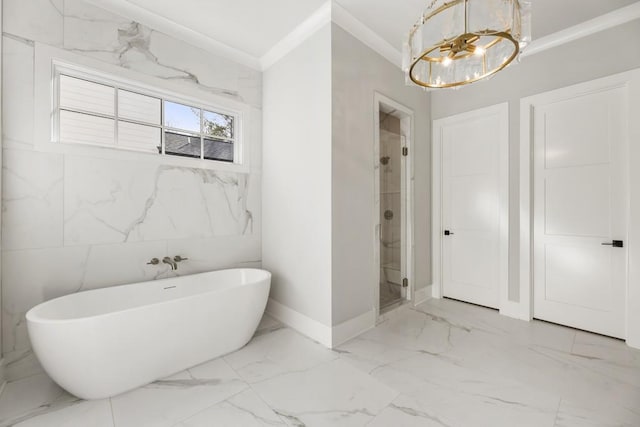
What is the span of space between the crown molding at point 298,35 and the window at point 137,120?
69cm

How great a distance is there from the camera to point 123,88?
229 cm

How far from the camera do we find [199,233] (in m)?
2.64

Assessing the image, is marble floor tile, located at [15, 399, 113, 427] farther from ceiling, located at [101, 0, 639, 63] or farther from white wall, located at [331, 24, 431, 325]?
ceiling, located at [101, 0, 639, 63]

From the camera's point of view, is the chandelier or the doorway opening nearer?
the chandelier

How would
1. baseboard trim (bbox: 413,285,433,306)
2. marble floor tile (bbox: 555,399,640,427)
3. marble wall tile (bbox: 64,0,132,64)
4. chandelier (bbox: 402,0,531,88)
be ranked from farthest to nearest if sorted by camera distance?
1. baseboard trim (bbox: 413,285,433,306)
2. marble wall tile (bbox: 64,0,132,64)
3. marble floor tile (bbox: 555,399,640,427)
4. chandelier (bbox: 402,0,531,88)

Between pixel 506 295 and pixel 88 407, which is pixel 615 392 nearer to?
pixel 506 295

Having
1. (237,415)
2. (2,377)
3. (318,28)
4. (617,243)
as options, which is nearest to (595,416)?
(617,243)

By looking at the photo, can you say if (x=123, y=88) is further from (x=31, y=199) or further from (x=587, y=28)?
(x=587, y=28)

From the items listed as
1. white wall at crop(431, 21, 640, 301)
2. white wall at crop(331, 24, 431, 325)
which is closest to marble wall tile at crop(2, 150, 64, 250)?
white wall at crop(331, 24, 431, 325)

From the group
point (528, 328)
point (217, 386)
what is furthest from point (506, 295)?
point (217, 386)

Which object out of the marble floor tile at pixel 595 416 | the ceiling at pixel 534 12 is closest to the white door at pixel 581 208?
the ceiling at pixel 534 12

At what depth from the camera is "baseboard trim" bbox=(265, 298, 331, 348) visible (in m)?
2.30

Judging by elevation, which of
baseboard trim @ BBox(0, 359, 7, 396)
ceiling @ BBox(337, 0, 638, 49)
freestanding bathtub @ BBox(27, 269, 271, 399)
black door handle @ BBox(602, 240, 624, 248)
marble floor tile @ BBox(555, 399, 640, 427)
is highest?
ceiling @ BBox(337, 0, 638, 49)

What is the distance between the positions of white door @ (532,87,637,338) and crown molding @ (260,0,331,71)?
224 centimetres
